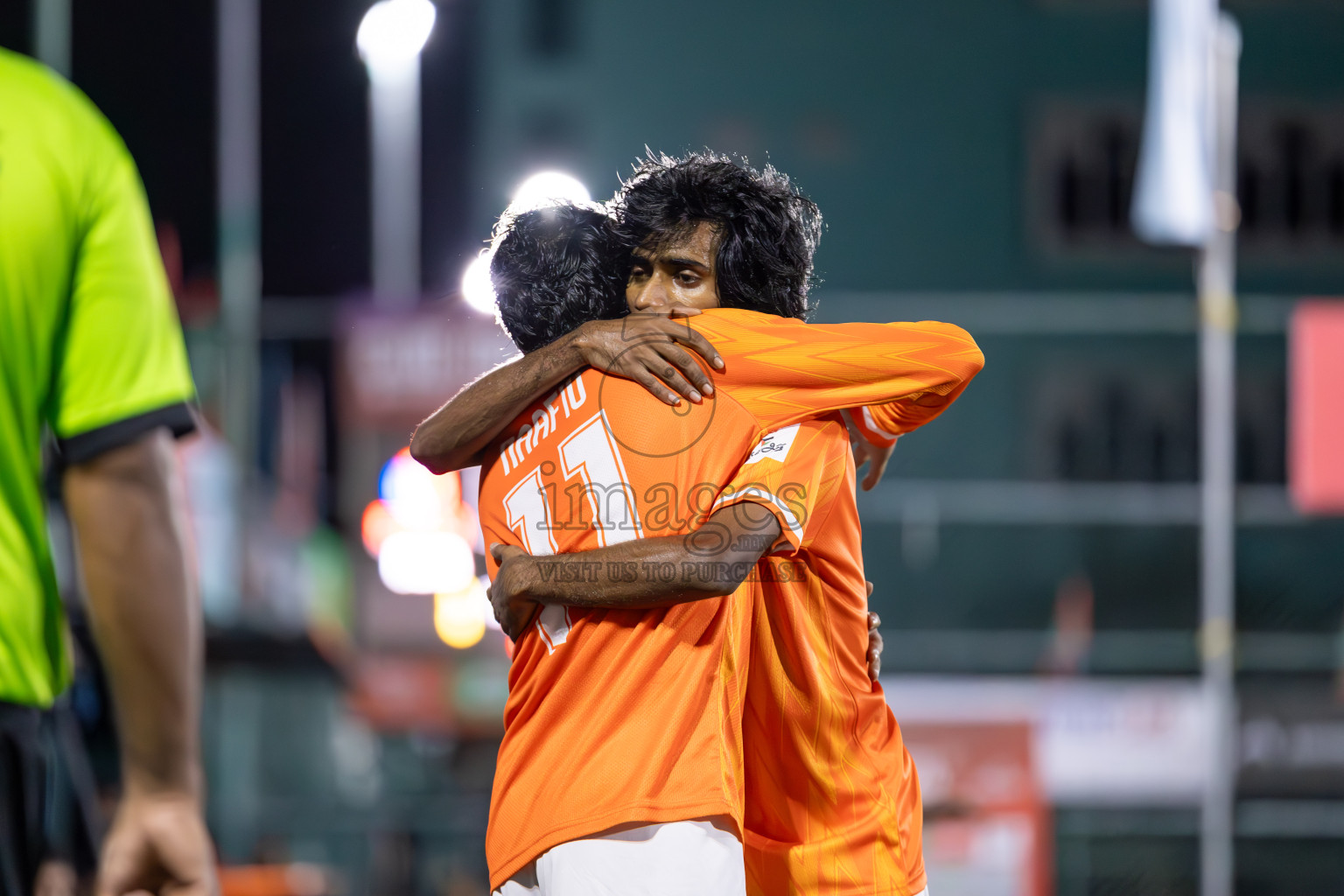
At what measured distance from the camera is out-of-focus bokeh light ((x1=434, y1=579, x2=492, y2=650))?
1088cm

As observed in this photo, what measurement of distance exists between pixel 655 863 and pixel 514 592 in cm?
40

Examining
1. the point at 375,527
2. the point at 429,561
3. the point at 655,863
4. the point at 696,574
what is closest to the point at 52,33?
the point at 375,527

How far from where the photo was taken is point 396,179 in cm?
1226

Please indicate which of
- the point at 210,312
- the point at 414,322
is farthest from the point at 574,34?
the point at 414,322

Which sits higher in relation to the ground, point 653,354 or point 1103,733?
point 653,354

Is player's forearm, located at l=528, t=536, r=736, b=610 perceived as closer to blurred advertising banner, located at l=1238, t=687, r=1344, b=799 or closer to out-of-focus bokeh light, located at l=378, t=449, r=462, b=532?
out-of-focus bokeh light, located at l=378, t=449, r=462, b=532

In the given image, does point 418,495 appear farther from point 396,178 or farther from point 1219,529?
point 1219,529

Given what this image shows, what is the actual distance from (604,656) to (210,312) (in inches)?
453

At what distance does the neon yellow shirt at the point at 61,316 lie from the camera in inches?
43.0

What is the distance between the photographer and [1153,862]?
1212 cm

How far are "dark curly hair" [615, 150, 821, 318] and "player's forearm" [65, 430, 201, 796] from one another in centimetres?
107

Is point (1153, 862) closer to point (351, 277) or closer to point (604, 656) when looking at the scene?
point (351, 277)

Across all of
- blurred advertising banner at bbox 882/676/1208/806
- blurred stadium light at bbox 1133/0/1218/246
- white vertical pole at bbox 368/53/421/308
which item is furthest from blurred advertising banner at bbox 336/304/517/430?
blurred stadium light at bbox 1133/0/1218/246

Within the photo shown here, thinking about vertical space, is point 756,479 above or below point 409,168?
below
